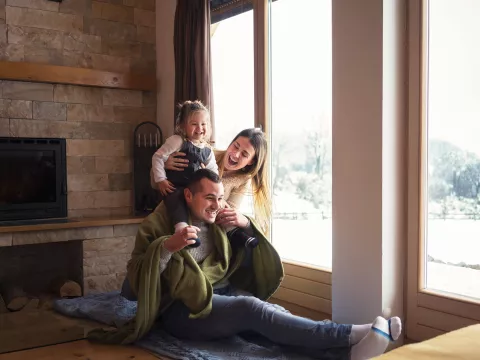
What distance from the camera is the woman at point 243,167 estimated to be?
297 centimetres

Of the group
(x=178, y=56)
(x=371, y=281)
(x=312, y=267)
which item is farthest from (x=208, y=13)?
(x=371, y=281)

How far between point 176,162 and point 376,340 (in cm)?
143

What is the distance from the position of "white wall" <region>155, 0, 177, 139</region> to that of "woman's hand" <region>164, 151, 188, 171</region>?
4.83 feet

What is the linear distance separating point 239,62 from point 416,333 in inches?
87.7

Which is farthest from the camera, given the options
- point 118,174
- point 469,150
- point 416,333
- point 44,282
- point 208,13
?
point 118,174

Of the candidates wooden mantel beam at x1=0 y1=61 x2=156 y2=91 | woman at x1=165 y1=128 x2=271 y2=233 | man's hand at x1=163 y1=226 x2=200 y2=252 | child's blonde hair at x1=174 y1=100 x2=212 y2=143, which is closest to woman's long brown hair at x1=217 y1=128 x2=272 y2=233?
woman at x1=165 y1=128 x2=271 y2=233

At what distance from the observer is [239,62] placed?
13.0 ft

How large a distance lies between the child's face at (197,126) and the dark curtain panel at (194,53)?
0.80 metres

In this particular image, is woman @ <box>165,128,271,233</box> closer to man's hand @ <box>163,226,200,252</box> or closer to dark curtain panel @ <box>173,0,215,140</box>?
man's hand @ <box>163,226,200,252</box>

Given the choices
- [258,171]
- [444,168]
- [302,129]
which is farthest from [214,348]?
[302,129]

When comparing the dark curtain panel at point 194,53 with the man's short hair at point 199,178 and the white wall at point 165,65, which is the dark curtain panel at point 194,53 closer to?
the white wall at point 165,65

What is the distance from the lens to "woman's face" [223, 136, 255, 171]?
2957mm

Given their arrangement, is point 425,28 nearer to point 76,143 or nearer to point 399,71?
point 399,71

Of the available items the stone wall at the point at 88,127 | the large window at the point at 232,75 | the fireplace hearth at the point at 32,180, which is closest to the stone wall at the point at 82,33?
the stone wall at the point at 88,127
